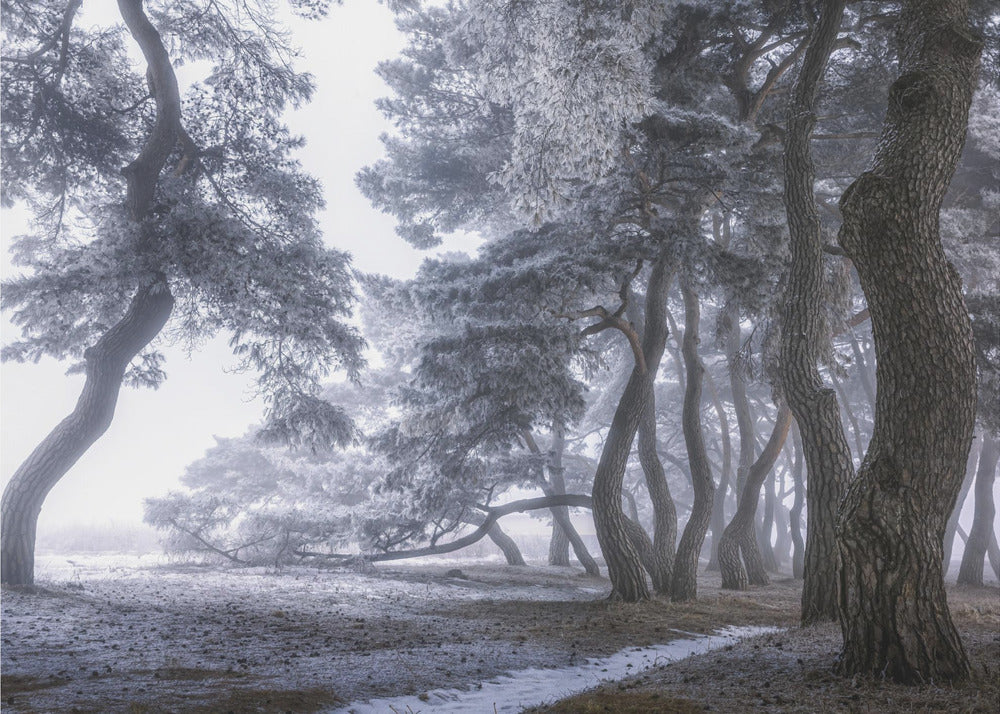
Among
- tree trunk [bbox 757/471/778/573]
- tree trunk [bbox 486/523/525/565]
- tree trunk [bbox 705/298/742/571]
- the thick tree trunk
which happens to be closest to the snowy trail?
the thick tree trunk

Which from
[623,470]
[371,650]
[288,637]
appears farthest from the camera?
[623,470]

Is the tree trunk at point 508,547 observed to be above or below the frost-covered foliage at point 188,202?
below

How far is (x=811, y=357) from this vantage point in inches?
307

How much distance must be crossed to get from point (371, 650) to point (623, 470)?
19.8ft

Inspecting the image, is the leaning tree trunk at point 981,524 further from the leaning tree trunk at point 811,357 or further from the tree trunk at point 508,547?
the tree trunk at point 508,547

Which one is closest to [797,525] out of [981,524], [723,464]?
[723,464]

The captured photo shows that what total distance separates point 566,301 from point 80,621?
7.10 meters

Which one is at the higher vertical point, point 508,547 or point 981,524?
point 981,524

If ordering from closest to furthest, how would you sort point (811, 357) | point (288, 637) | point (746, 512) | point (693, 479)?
point (288, 637) < point (811, 357) < point (693, 479) < point (746, 512)

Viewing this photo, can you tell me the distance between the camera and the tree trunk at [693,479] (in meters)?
11.2

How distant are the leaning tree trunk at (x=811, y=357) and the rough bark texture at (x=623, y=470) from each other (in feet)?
8.01

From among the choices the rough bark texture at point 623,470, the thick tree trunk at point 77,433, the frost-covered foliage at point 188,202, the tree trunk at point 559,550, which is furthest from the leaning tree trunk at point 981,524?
the thick tree trunk at point 77,433

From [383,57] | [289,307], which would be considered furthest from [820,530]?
[383,57]

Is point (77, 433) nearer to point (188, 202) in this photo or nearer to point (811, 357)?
point (188, 202)
